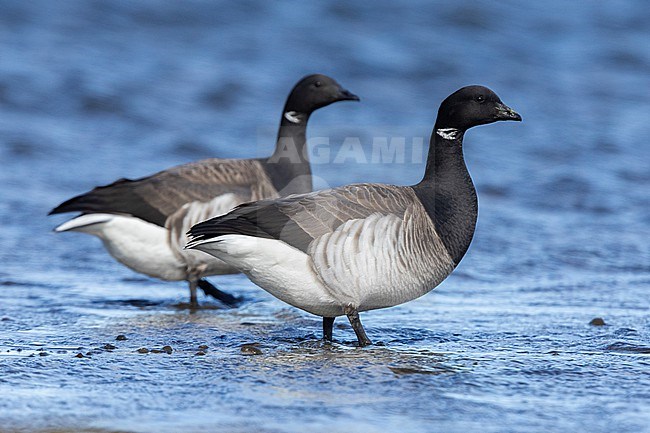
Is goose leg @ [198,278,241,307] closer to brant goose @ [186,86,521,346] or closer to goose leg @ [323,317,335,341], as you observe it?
goose leg @ [323,317,335,341]

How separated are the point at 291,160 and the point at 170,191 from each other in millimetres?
1104

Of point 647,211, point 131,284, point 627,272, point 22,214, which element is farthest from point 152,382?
point 647,211

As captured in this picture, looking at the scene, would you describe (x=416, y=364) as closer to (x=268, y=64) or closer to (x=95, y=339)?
(x=95, y=339)

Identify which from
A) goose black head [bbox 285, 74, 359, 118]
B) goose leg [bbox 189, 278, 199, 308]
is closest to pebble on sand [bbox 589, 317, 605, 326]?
goose black head [bbox 285, 74, 359, 118]

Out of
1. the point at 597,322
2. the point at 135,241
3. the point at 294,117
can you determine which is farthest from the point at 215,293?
the point at 597,322

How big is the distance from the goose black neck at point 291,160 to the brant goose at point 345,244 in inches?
77.0

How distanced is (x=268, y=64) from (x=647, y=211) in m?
8.84

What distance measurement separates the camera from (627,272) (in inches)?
352

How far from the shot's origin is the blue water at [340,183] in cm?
498

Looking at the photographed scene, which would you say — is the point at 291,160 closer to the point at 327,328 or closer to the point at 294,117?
the point at 294,117

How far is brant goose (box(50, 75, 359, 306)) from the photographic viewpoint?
805 centimetres

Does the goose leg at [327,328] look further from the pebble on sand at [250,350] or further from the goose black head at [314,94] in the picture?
the goose black head at [314,94]

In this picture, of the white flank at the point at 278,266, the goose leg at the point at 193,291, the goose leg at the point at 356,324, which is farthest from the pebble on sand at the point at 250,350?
the goose leg at the point at 193,291

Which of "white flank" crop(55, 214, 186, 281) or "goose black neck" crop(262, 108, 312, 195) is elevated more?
"goose black neck" crop(262, 108, 312, 195)
